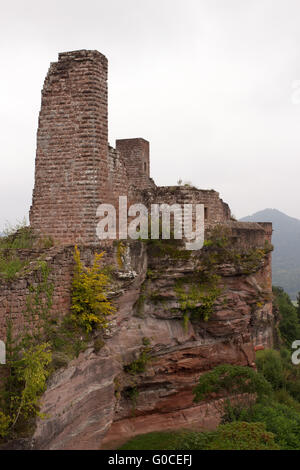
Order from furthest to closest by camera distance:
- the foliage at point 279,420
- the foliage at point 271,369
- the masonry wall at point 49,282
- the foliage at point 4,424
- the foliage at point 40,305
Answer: the foliage at point 271,369 → the foliage at point 279,420 → the foliage at point 40,305 → the masonry wall at point 49,282 → the foliage at point 4,424

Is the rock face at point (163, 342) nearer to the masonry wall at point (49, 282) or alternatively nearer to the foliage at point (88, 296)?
the foliage at point (88, 296)

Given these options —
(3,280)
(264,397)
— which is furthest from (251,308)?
(3,280)

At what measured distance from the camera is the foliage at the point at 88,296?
454 inches

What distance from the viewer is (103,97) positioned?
1330 cm

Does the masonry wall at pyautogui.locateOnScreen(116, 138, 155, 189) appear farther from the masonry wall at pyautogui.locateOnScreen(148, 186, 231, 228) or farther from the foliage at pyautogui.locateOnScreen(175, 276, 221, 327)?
the foliage at pyautogui.locateOnScreen(175, 276, 221, 327)

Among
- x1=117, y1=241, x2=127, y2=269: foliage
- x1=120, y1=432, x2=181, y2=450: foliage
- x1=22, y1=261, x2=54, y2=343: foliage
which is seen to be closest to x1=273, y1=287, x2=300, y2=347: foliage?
x1=120, y1=432, x2=181, y2=450: foliage

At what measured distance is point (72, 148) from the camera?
1319 cm

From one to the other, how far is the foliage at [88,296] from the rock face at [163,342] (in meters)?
0.97

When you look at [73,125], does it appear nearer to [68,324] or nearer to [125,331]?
[68,324]

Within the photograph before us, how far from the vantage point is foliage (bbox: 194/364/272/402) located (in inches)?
548

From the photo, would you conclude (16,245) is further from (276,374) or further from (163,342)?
(276,374)

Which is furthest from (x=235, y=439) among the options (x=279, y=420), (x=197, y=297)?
(x=197, y=297)

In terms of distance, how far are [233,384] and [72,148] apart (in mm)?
9428

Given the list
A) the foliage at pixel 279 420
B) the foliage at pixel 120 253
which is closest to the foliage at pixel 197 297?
the foliage at pixel 120 253
